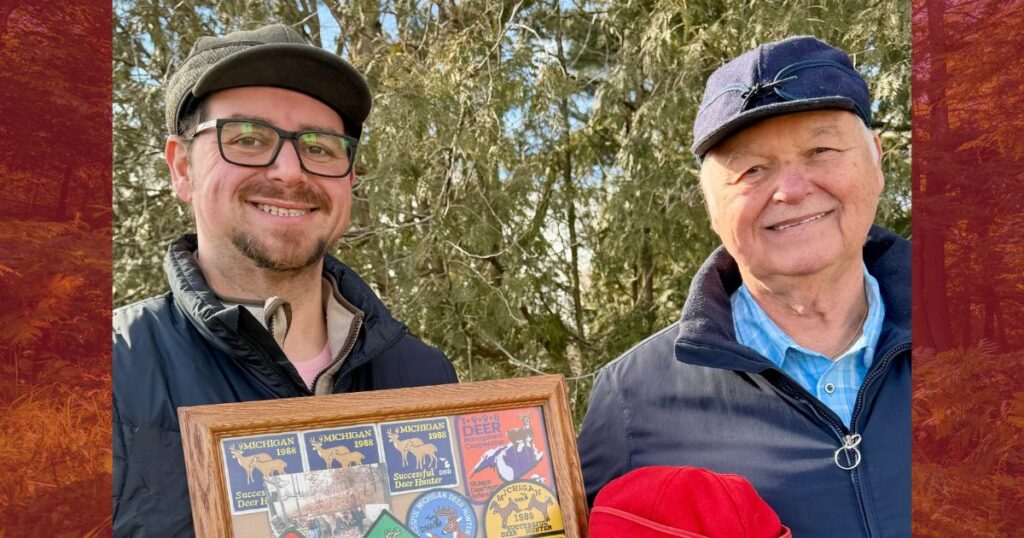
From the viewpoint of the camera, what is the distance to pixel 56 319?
1.44 meters

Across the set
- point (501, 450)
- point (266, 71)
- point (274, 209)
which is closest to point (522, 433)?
point (501, 450)

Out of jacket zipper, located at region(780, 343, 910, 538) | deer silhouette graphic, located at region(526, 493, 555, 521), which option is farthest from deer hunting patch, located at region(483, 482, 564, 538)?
jacket zipper, located at region(780, 343, 910, 538)

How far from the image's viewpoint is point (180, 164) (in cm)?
257

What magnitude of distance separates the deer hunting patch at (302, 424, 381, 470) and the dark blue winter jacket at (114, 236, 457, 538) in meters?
0.08

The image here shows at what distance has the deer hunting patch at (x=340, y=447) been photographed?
6.70 feet

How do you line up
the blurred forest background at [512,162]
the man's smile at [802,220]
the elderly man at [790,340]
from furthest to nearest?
the blurred forest background at [512,162]
the man's smile at [802,220]
the elderly man at [790,340]

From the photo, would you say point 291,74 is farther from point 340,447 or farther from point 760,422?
point 760,422

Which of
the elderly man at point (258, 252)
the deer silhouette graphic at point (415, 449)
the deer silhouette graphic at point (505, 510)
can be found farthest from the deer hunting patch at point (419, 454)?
the elderly man at point (258, 252)

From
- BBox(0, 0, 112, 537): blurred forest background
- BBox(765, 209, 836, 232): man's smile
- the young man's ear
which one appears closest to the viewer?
BBox(0, 0, 112, 537): blurred forest background

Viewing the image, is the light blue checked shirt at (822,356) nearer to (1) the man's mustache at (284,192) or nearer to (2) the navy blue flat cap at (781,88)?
(2) the navy blue flat cap at (781,88)

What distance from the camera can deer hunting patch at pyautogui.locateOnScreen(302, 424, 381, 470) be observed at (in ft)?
6.70

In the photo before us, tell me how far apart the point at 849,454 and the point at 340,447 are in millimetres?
1184

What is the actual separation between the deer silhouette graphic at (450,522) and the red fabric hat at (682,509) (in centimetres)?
29

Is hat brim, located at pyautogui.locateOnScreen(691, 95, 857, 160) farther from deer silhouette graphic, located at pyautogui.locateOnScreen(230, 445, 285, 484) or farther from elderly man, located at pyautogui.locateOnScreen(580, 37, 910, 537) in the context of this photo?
deer silhouette graphic, located at pyautogui.locateOnScreen(230, 445, 285, 484)
